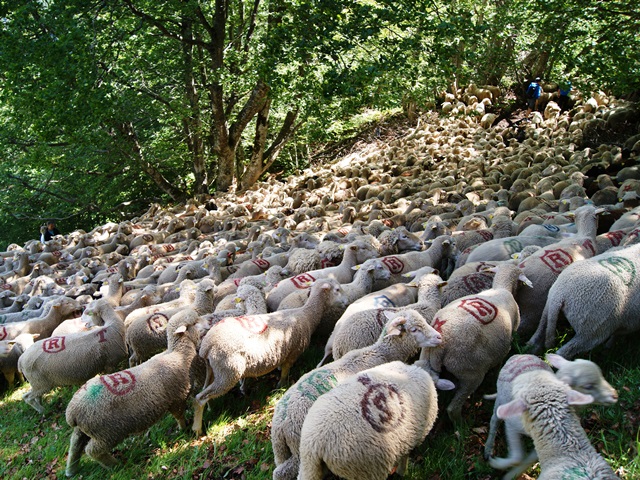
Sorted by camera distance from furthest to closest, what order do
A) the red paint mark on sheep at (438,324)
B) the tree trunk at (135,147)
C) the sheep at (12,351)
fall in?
the tree trunk at (135,147) < the sheep at (12,351) < the red paint mark on sheep at (438,324)

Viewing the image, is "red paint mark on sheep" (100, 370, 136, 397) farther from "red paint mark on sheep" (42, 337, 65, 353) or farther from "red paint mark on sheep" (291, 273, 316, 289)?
"red paint mark on sheep" (291, 273, 316, 289)

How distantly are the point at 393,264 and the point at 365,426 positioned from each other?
3.91 metres

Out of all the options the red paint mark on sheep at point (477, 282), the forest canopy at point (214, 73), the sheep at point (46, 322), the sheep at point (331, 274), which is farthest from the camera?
the forest canopy at point (214, 73)

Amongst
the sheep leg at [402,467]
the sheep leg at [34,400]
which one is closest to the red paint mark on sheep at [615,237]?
the sheep leg at [402,467]

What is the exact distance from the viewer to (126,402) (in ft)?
15.3

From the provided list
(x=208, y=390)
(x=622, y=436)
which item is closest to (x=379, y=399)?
(x=622, y=436)

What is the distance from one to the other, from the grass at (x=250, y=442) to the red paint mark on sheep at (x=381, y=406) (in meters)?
0.73

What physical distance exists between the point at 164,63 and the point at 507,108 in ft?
42.3

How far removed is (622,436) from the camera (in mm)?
3678

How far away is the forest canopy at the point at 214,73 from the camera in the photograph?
10.5m

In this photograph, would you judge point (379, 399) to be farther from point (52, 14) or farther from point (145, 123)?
point (145, 123)

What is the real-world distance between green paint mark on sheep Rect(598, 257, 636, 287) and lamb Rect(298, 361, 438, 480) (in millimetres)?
2095

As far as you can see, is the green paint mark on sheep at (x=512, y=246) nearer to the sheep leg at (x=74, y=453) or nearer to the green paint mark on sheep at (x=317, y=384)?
the green paint mark on sheep at (x=317, y=384)

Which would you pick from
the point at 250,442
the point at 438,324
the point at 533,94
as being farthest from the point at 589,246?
the point at 533,94
